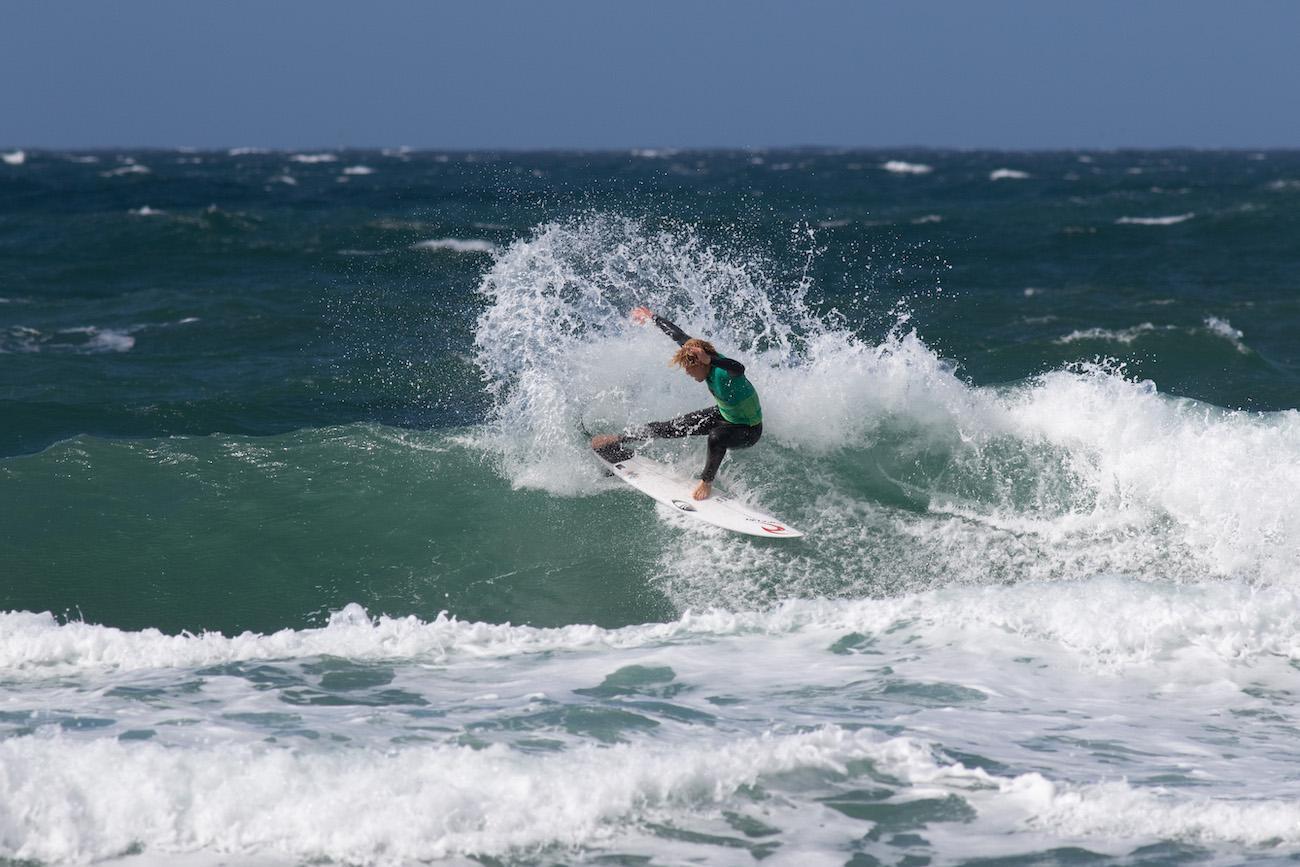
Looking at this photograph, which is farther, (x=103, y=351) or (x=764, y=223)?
(x=764, y=223)

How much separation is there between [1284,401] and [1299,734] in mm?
10290

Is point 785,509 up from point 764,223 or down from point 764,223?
down

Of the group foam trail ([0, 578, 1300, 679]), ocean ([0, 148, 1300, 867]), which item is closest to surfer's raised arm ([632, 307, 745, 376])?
ocean ([0, 148, 1300, 867])

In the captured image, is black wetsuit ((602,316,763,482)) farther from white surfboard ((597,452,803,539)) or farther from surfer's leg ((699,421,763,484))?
white surfboard ((597,452,803,539))

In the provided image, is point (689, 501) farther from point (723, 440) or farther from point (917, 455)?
point (917, 455)

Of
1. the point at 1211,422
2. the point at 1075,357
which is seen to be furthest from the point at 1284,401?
the point at 1211,422

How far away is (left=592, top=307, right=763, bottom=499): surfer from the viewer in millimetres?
10070

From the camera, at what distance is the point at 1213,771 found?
6.53 metres

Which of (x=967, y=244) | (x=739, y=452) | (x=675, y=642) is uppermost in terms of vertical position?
(x=967, y=244)

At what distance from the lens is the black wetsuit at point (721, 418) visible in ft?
33.3

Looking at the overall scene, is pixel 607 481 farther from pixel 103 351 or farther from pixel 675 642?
pixel 103 351

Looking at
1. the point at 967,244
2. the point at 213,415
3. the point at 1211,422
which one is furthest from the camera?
the point at 967,244

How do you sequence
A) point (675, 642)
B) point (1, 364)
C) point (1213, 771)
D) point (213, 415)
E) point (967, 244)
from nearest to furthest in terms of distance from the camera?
point (1213, 771) → point (675, 642) → point (213, 415) → point (1, 364) → point (967, 244)

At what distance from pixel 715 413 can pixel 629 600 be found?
1.86 meters
